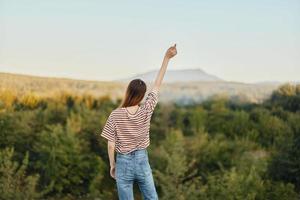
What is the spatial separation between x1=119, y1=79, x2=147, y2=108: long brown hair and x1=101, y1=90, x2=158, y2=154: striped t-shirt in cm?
3

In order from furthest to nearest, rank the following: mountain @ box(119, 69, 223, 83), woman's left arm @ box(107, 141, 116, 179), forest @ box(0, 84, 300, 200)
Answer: mountain @ box(119, 69, 223, 83) → forest @ box(0, 84, 300, 200) → woman's left arm @ box(107, 141, 116, 179)

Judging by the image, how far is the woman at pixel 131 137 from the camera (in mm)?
2211

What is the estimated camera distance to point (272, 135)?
Answer: 23.5m

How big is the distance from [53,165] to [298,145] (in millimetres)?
7210

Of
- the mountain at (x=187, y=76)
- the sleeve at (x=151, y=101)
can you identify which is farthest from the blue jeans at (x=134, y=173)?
the mountain at (x=187, y=76)

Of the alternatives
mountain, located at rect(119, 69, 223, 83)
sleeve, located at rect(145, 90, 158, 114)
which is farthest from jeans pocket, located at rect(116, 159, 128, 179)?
mountain, located at rect(119, 69, 223, 83)

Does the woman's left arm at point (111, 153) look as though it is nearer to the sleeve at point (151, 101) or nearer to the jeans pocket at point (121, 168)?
the jeans pocket at point (121, 168)

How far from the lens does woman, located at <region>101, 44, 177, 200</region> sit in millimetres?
2211

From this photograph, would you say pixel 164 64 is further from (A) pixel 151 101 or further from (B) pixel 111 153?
(B) pixel 111 153

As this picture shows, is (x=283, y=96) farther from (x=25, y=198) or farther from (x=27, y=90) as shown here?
(x=25, y=198)

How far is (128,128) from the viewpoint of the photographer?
222cm

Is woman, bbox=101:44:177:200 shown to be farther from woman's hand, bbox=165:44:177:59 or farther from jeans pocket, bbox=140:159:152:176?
woman's hand, bbox=165:44:177:59

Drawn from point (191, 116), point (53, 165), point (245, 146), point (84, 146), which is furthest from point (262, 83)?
point (53, 165)

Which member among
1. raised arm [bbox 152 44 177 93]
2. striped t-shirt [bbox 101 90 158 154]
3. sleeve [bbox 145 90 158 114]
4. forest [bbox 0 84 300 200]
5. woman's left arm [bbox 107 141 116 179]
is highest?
raised arm [bbox 152 44 177 93]
